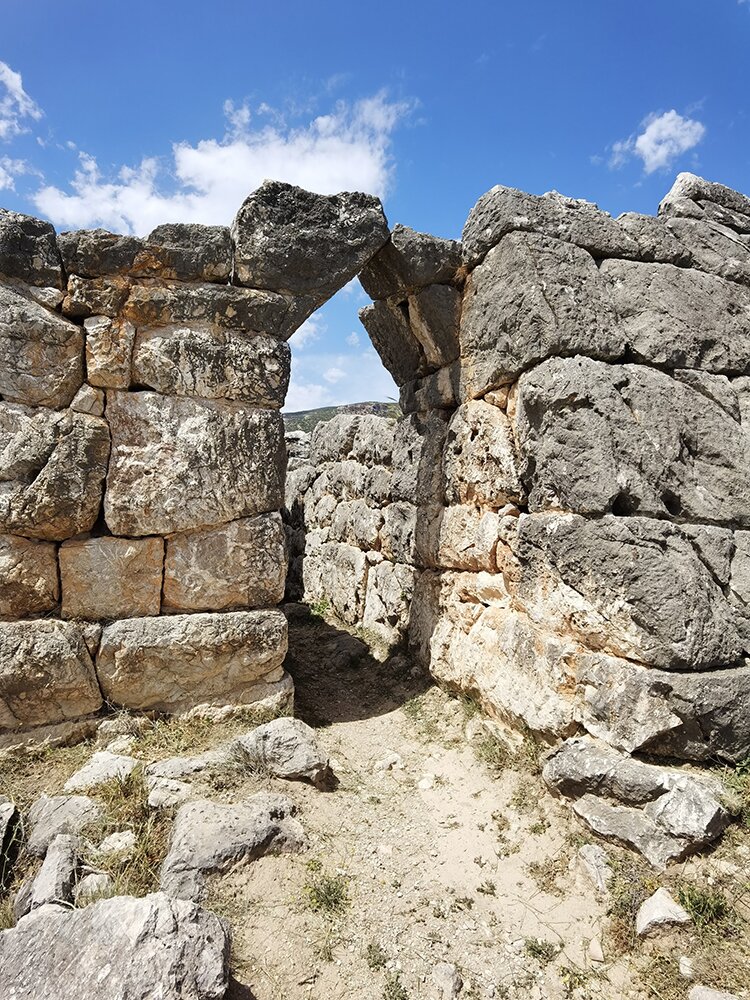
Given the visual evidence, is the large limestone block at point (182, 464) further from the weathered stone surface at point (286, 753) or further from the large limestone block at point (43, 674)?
the weathered stone surface at point (286, 753)

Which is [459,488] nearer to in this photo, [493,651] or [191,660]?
[493,651]

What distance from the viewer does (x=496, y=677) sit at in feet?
15.4

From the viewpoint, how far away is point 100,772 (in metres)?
3.81

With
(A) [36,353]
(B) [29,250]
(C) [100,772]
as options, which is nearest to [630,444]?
(C) [100,772]

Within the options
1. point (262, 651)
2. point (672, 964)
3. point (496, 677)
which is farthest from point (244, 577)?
point (672, 964)

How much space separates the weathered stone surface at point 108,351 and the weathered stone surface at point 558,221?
2.92 m

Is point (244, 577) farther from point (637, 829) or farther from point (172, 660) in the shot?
point (637, 829)

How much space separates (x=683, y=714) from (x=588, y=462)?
5.25 ft

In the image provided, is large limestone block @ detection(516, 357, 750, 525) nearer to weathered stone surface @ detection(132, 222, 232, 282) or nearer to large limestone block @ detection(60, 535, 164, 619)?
weathered stone surface @ detection(132, 222, 232, 282)

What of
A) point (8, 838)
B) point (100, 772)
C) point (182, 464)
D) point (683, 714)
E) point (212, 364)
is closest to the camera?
point (8, 838)

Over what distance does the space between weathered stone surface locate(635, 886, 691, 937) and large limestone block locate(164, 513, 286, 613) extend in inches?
114

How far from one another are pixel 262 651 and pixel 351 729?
97 cm

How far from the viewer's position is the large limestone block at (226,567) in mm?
4551

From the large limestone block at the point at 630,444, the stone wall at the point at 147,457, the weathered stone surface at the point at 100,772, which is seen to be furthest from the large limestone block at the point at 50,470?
the large limestone block at the point at 630,444
